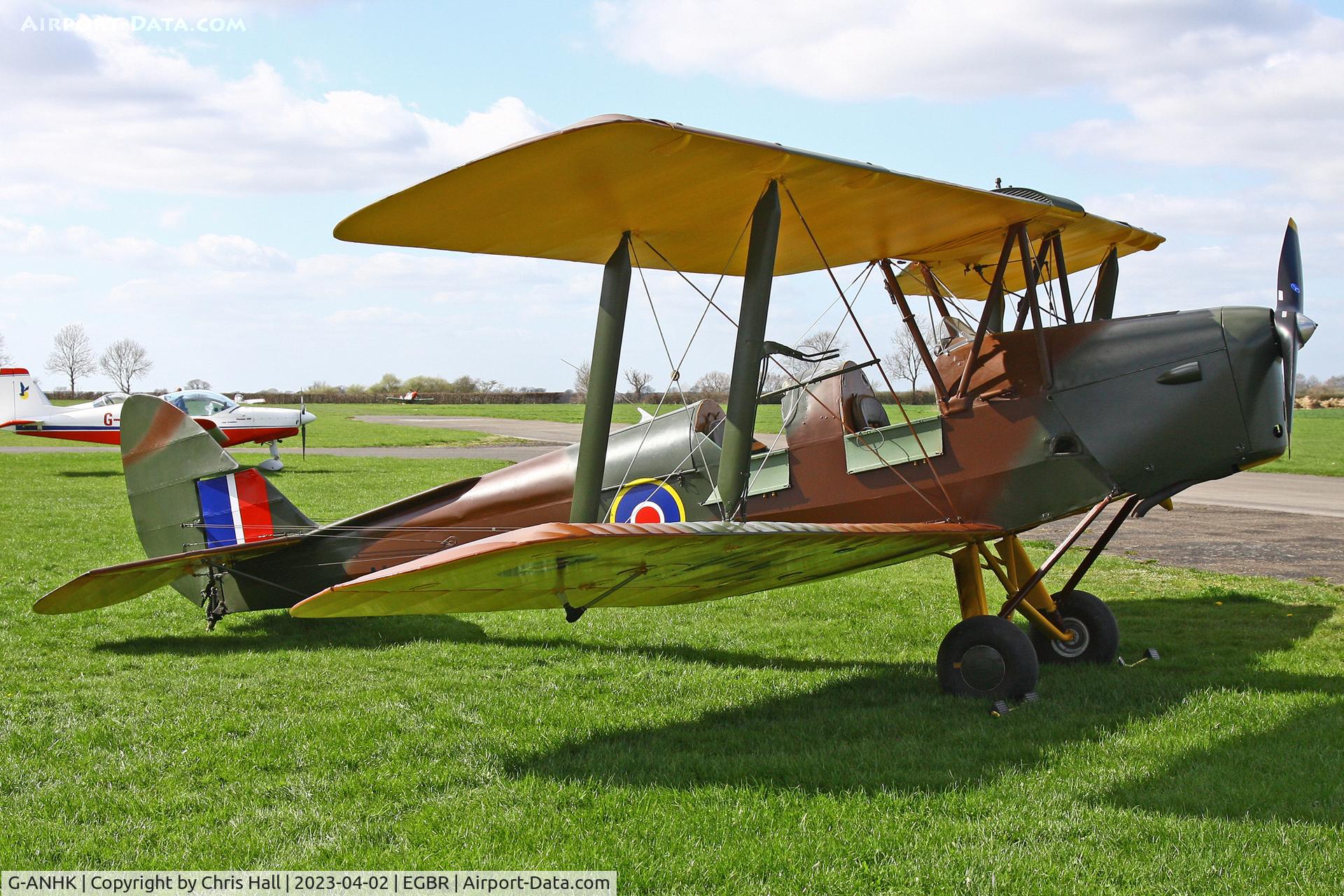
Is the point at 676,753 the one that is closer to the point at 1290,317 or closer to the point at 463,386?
the point at 1290,317

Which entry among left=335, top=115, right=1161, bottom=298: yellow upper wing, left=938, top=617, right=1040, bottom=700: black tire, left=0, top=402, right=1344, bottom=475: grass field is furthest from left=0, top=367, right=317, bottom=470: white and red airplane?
left=938, top=617, right=1040, bottom=700: black tire

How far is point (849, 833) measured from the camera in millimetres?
3766

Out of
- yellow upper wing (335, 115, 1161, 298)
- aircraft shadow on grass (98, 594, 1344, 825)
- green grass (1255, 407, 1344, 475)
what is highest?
yellow upper wing (335, 115, 1161, 298)

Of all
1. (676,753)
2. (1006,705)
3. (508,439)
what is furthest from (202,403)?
(1006,705)

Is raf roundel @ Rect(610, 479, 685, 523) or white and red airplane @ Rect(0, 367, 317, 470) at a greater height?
white and red airplane @ Rect(0, 367, 317, 470)

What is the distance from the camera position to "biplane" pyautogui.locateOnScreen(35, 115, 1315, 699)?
15.2ft

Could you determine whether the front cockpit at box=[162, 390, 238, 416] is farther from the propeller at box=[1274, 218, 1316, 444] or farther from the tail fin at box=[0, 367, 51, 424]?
the propeller at box=[1274, 218, 1316, 444]

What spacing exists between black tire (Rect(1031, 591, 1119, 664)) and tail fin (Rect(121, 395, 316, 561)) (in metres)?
5.06

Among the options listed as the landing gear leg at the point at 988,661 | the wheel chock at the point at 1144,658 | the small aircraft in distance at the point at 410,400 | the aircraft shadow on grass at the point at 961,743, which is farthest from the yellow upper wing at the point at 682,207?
the small aircraft in distance at the point at 410,400

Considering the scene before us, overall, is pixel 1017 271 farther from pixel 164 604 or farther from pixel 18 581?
pixel 18 581

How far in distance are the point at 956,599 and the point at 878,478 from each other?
3145mm

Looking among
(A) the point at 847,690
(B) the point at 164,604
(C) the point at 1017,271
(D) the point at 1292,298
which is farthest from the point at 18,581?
(D) the point at 1292,298

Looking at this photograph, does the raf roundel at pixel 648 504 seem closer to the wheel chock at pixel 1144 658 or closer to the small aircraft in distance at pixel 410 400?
the wheel chock at pixel 1144 658

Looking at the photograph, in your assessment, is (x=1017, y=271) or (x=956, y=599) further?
(x=956, y=599)
